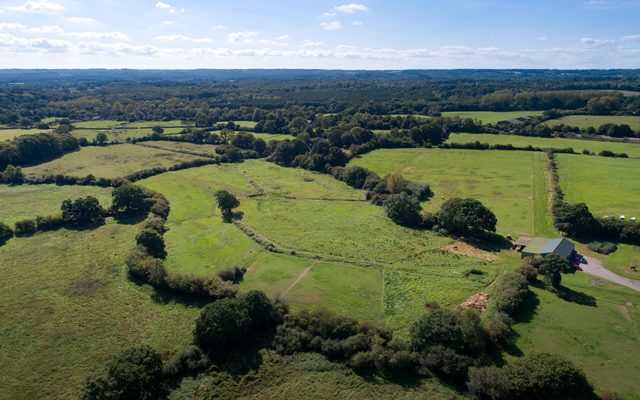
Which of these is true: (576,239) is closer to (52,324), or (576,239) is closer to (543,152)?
(543,152)

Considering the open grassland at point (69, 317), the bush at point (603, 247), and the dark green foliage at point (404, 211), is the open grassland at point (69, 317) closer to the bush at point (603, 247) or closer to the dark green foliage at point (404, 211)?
the dark green foliage at point (404, 211)

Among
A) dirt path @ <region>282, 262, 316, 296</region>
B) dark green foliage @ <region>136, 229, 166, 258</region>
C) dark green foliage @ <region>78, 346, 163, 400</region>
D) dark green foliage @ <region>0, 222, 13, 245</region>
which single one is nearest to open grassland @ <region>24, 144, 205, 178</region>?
dark green foliage @ <region>0, 222, 13, 245</region>

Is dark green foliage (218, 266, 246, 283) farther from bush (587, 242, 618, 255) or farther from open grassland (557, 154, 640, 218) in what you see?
open grassland (557, 154, 640, 218)

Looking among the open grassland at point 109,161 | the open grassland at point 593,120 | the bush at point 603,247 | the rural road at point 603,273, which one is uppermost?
the open grassland at point 593,120

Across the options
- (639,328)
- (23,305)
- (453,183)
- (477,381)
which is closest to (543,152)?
(453,183)

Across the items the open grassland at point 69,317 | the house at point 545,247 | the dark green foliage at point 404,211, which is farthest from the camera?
the dark green foliage at point 404,211

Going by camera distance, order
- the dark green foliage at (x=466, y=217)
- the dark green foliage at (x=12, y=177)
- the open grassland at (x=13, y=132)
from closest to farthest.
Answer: the dark green foliage at (x=466, y=217)
the dark green foliage at (x=12, y=177)
the open grassland at (x=13, y=132)

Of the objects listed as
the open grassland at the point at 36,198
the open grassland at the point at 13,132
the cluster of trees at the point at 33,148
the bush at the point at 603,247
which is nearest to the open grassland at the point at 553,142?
the bush at the point at 603,247
